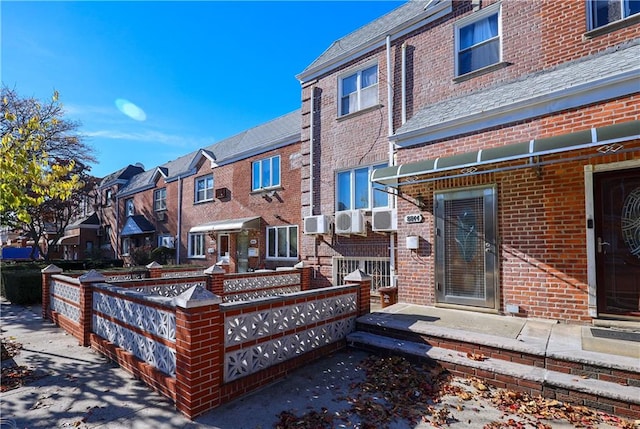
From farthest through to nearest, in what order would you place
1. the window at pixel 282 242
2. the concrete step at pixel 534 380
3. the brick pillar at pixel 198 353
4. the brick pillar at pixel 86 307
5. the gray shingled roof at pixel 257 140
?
the gray shingled roof at pixel 257 140
the window at pixel 282 242
the brick pillar at pixel 86 307
the brick pillar at pixel 198 353
the concrete step at pixel 534 380

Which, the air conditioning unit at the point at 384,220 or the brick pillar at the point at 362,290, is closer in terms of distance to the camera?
the brick pillar at the point at 362,290

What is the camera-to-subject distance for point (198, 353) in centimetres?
368

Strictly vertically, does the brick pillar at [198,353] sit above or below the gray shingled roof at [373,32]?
below

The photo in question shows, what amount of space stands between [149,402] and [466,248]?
6.05 m

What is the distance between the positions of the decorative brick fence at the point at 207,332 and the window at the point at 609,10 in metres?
7.00

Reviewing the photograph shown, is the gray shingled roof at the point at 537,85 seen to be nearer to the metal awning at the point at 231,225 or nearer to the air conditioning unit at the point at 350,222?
the air conditioning unit at the point at 350,222

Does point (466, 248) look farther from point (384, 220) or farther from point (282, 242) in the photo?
point (282, 242)

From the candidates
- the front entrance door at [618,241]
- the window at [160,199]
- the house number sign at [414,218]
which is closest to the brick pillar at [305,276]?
the house number sign at [414,218]

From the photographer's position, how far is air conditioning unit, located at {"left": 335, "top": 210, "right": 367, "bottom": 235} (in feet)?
31.9

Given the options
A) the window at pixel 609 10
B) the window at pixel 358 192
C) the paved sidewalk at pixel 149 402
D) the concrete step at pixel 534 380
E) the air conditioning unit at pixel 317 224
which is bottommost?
the paved sidewalk at pixel 149 402

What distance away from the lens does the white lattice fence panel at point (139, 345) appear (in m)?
4.14

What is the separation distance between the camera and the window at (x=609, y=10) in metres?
6.18

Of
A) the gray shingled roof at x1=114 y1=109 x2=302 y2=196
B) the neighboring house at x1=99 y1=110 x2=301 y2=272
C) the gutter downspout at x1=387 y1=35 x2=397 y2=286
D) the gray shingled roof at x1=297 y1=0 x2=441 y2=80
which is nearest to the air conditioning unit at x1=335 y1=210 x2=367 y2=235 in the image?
the gutter downspout at x1=387 y1=35 x2=397 y2=286

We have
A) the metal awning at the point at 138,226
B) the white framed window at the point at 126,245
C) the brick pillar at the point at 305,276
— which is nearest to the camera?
the brick pillar at the point at 305,276
